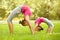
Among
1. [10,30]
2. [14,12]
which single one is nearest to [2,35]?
[10,30]

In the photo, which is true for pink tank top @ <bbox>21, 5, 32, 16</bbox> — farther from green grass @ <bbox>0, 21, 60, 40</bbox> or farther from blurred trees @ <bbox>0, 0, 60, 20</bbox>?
green grass @ <bbox>0, 21, 60, 40</bbox>

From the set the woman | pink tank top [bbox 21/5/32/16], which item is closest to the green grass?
the woman

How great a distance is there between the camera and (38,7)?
8.59 feet

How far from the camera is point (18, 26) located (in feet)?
8.49

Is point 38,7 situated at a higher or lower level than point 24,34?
higher

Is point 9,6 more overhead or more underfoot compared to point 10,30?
more overhead

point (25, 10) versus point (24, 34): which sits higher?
point (25, 10)

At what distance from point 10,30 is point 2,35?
98 mm

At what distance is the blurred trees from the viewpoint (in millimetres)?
2590

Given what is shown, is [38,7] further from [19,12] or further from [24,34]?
[24,34]

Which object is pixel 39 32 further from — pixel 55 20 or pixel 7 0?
pixel 7 0

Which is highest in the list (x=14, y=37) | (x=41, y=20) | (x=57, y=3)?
(x=57, y=3)

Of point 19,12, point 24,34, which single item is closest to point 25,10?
point 19,12

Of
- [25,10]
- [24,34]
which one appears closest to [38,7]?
[25,10]
